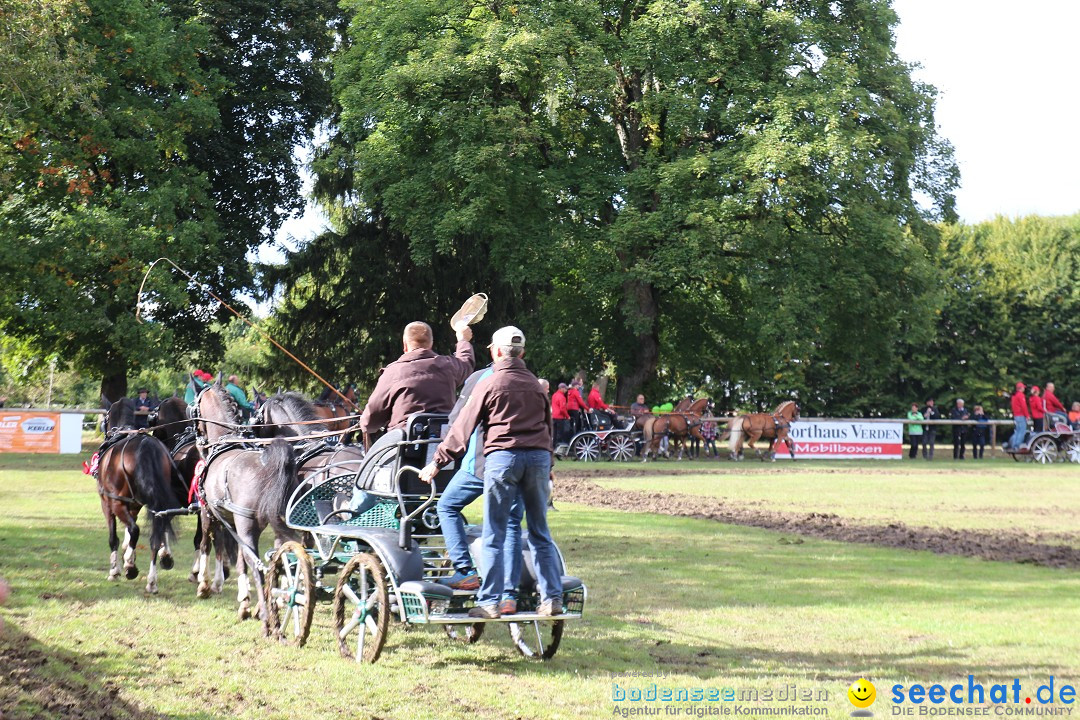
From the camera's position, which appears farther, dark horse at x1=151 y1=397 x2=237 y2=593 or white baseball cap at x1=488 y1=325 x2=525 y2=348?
dark horse at x1=151 y1=397 x2=237 y2=593

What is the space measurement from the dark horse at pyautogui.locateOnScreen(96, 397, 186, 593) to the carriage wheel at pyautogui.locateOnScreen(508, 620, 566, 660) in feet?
12.2

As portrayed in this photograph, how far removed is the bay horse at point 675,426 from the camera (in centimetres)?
3144

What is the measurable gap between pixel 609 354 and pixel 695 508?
63.4 ft

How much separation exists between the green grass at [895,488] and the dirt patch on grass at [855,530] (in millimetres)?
602

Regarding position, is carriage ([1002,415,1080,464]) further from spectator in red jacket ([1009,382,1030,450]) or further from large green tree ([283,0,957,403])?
large green tree ([283,0,957,403])

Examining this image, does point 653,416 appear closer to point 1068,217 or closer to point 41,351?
point 41,351

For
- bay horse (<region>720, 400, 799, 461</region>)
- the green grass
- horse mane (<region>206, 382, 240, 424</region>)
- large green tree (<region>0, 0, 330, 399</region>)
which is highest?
large green tree (<region>0, 0, 330, 399</region>)

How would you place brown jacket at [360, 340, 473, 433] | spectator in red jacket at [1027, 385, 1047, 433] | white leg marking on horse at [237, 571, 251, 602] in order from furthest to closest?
1. spectator in red jacket at [1027, 385, 1047, 433]
2. white leg marking on horse at [237, 571, 251, 602]
3. brown jacket at [360, 340, 473, 433]

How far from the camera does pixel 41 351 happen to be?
1227 inches

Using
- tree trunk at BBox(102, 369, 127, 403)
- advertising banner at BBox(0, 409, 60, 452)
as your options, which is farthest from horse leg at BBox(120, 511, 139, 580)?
A: advertising banner at BBox(0, 409, 60, 452)

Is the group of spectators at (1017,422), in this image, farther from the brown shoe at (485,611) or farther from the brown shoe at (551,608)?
the brown shoe at (485,611)

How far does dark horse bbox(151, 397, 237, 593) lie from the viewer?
1036cm

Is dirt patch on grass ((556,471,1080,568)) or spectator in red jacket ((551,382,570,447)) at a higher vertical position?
spectator in red jacket ((551,382,570,447))

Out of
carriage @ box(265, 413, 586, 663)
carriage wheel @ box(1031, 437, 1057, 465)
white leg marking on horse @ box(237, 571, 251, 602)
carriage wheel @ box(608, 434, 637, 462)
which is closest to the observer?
carriage @ box(265, 413, 586, 663)
